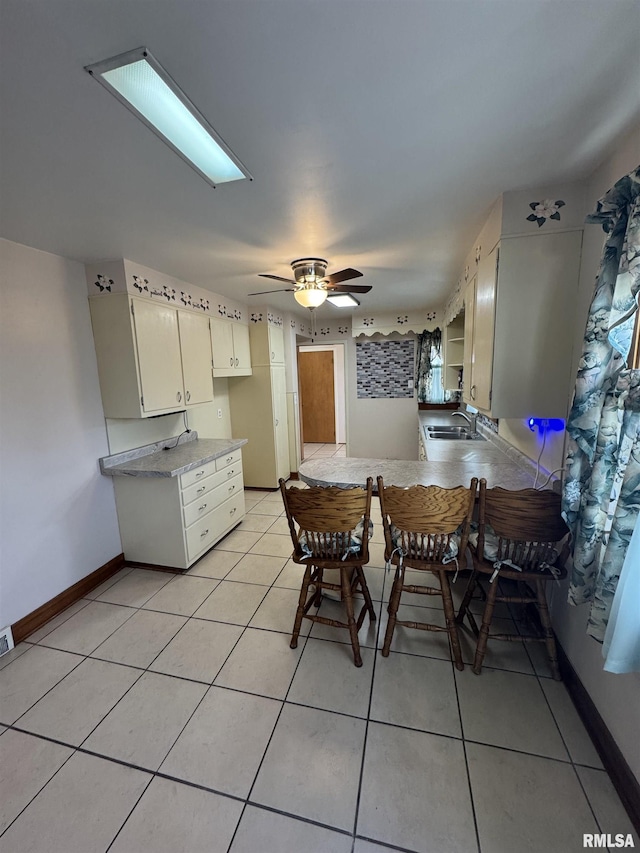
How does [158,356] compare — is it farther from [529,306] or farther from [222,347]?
[529,306]

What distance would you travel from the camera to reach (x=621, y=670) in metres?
1.10

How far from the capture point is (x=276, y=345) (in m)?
4.36

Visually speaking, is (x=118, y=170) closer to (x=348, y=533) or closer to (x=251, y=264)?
(x=251, y=264)

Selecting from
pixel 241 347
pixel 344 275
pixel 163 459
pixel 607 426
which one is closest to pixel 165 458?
pixel 163 459

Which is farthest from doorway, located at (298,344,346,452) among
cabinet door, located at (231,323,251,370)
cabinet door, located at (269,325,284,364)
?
cabinet door, located at (231,323,251,370)

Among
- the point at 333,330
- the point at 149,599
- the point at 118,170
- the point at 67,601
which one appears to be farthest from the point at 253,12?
the point at 333,330

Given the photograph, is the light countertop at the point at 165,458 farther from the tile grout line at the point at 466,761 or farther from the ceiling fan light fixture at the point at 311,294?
the tile grout line at the point at 466,761

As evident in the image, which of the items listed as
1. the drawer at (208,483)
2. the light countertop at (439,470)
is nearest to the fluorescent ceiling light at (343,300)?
the light countertop at (439,470)

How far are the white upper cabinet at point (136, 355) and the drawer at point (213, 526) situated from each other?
3.26 ft

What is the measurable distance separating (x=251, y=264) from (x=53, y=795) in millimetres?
3008

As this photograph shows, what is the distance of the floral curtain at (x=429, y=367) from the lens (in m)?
4.95

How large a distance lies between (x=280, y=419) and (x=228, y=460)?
1.35 metres

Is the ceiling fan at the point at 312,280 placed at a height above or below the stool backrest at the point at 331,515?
above

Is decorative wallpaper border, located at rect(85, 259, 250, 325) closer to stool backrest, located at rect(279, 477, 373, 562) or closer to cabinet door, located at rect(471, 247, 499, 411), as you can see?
stool backrest, located at rect(279, 477, 373, 562)
